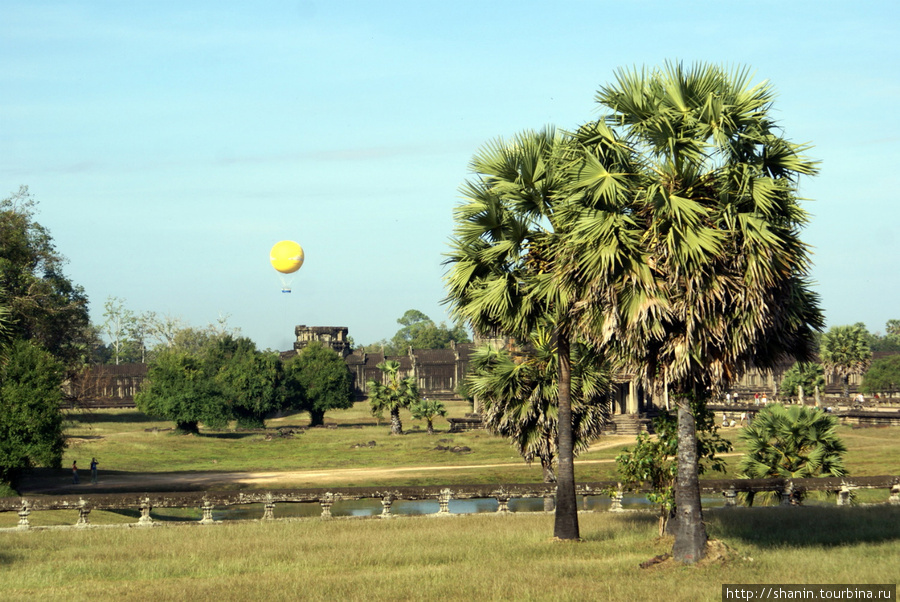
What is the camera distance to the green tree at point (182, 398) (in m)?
84.1

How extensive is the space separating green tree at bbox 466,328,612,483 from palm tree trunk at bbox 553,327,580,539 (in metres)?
5.56

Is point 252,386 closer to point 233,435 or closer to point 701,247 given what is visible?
point 233,435

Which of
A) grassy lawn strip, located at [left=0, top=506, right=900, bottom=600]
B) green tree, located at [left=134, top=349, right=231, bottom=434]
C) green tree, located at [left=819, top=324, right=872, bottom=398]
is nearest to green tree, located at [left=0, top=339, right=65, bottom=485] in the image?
grassy lawn strip, located at [left=0, top=506, right=900, bottom=600]

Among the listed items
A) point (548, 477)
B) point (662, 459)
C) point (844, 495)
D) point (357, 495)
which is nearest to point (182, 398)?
point (548, 477)

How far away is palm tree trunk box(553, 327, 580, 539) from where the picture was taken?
20.8 meters

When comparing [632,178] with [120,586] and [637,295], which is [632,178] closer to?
[637,295]

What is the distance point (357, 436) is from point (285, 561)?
6686 cm

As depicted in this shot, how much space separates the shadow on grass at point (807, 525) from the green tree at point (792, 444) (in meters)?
2.60

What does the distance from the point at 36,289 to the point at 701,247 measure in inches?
2472

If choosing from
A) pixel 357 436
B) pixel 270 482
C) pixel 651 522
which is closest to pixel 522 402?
pixel 651 522

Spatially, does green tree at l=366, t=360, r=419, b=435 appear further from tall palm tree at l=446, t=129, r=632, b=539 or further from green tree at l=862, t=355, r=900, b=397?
tall palm tree at l=446, t=129, r=632, b=539

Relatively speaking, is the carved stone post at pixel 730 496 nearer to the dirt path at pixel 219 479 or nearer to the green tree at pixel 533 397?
the green tree at pixel 533 397

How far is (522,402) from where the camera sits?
2798 cm

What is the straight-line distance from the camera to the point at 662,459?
20.0 metres
